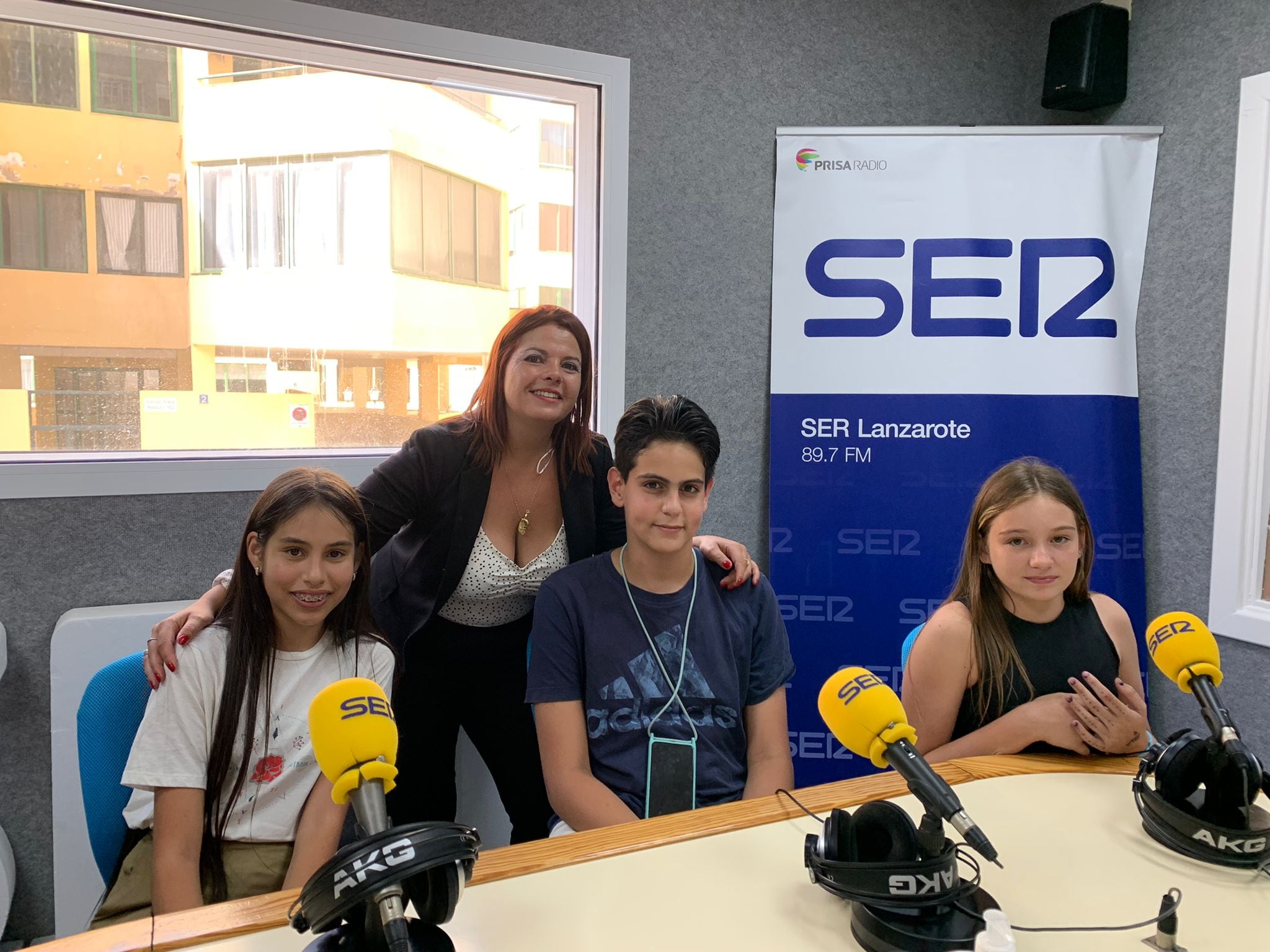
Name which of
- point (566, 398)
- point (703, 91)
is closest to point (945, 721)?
point (566, 398)

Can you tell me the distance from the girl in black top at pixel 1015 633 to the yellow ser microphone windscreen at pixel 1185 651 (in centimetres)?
31

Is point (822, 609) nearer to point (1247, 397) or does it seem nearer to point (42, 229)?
point (1247, 397)

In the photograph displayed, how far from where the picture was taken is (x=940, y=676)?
4.80 ft

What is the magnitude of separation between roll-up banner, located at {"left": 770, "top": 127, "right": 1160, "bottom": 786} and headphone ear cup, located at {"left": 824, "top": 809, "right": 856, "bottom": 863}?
5.56 feet

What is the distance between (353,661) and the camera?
4.80 ft

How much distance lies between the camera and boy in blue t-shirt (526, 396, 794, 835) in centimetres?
138

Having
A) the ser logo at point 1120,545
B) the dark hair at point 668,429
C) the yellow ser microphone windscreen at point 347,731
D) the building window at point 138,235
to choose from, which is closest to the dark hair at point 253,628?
the dark hair at point 668,429

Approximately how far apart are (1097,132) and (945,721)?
1892 mm

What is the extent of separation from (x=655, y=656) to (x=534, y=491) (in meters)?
0.57

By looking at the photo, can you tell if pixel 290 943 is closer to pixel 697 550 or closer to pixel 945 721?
pixel 697 550

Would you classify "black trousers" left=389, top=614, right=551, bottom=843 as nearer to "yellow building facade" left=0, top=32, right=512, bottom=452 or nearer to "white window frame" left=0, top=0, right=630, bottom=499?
"white window frame" left=0, top=0, right=630, bottom=499

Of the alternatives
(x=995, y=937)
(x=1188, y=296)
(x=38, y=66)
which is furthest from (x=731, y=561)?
(x=38, y=66)

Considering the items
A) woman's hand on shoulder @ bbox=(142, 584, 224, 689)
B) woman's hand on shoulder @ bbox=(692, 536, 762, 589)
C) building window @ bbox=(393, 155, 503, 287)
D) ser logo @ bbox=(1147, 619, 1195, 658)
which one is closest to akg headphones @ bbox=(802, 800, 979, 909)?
ser logo @ bbox=(1147, 619, 1195, 658)

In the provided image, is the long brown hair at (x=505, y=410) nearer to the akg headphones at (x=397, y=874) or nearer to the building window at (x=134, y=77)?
the building window at (x=134, y=77)
